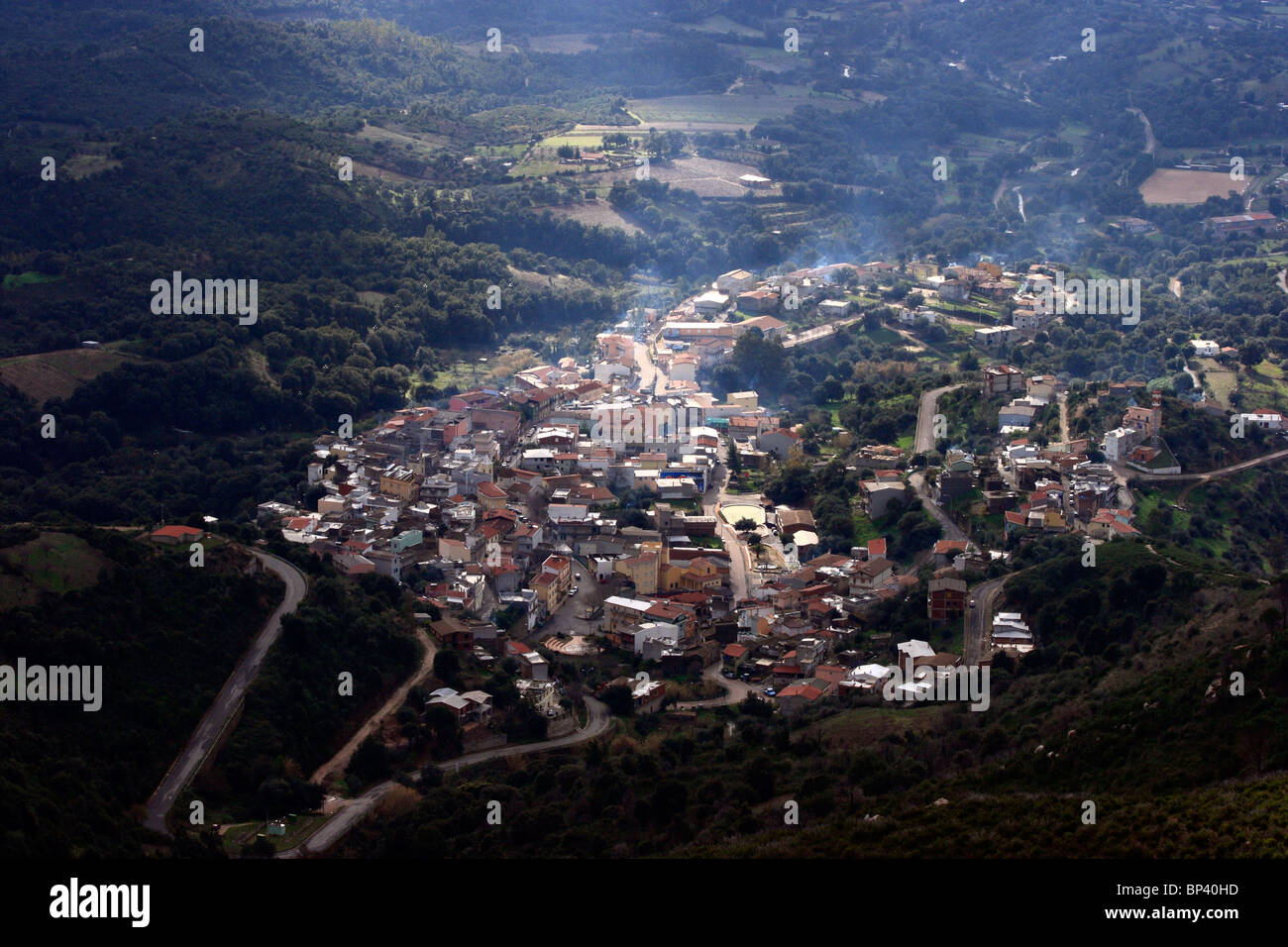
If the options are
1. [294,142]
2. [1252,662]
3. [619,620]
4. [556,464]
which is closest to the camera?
[1252,662]

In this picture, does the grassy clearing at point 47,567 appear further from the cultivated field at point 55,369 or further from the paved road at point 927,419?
the paved road at point 927,419

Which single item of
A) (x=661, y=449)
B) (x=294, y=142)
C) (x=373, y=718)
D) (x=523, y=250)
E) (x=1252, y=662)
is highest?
(x=294, y=142)

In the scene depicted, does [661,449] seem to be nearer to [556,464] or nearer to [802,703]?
[556,464]

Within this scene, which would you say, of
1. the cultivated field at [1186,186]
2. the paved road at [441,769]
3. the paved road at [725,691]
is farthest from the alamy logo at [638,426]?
the cultivated field at [1186,186]

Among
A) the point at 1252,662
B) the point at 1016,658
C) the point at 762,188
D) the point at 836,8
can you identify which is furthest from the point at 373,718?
the point at 836,8

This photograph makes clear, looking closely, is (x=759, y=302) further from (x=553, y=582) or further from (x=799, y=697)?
(x=799, y=697)

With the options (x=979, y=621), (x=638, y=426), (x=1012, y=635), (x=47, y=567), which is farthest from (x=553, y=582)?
(x=47, y=567)

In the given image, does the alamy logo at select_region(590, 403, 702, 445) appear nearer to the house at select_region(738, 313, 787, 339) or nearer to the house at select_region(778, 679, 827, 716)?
the house at select_region(738, 313, 787, 339)

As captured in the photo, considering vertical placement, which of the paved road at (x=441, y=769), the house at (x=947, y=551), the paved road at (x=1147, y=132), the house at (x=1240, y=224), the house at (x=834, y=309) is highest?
the paved road at (x=1147, y=132)
